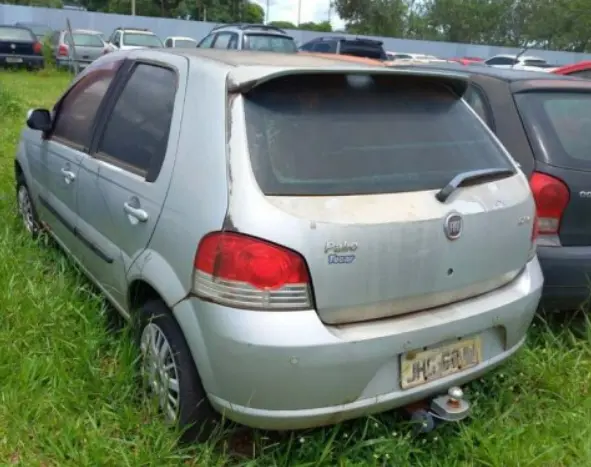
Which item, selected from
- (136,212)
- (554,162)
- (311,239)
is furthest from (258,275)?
(554,162)

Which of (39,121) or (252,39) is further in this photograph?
(252,39)

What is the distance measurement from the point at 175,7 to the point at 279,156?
61872mm

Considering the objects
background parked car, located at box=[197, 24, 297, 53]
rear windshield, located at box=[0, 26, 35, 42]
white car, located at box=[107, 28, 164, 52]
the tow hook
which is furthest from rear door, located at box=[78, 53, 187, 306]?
rear windshield, located at box=[0, 26, 35, 42]

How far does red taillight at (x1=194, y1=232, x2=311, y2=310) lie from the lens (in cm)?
211

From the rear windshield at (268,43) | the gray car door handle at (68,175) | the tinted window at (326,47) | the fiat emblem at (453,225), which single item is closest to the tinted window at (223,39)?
the rear windshield at (268,43)

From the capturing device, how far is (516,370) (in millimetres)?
3174

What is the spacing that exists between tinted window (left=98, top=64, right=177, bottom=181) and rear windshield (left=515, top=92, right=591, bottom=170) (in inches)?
74.5

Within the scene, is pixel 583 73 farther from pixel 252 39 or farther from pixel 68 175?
pixel 252 39

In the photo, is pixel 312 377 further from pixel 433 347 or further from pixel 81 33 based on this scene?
pixel 81 33

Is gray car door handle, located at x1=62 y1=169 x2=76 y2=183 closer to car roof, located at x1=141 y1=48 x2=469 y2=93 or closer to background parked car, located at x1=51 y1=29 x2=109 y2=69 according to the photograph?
car roof, located at x1=141 y1=48 x2=469 y2=93

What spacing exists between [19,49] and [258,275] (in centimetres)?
1974

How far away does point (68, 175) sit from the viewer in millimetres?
3496

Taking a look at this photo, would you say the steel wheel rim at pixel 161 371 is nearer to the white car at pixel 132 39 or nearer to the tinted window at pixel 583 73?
the tinted window at pixel 583 73

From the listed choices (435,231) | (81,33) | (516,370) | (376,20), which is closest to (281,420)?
(435,231)
